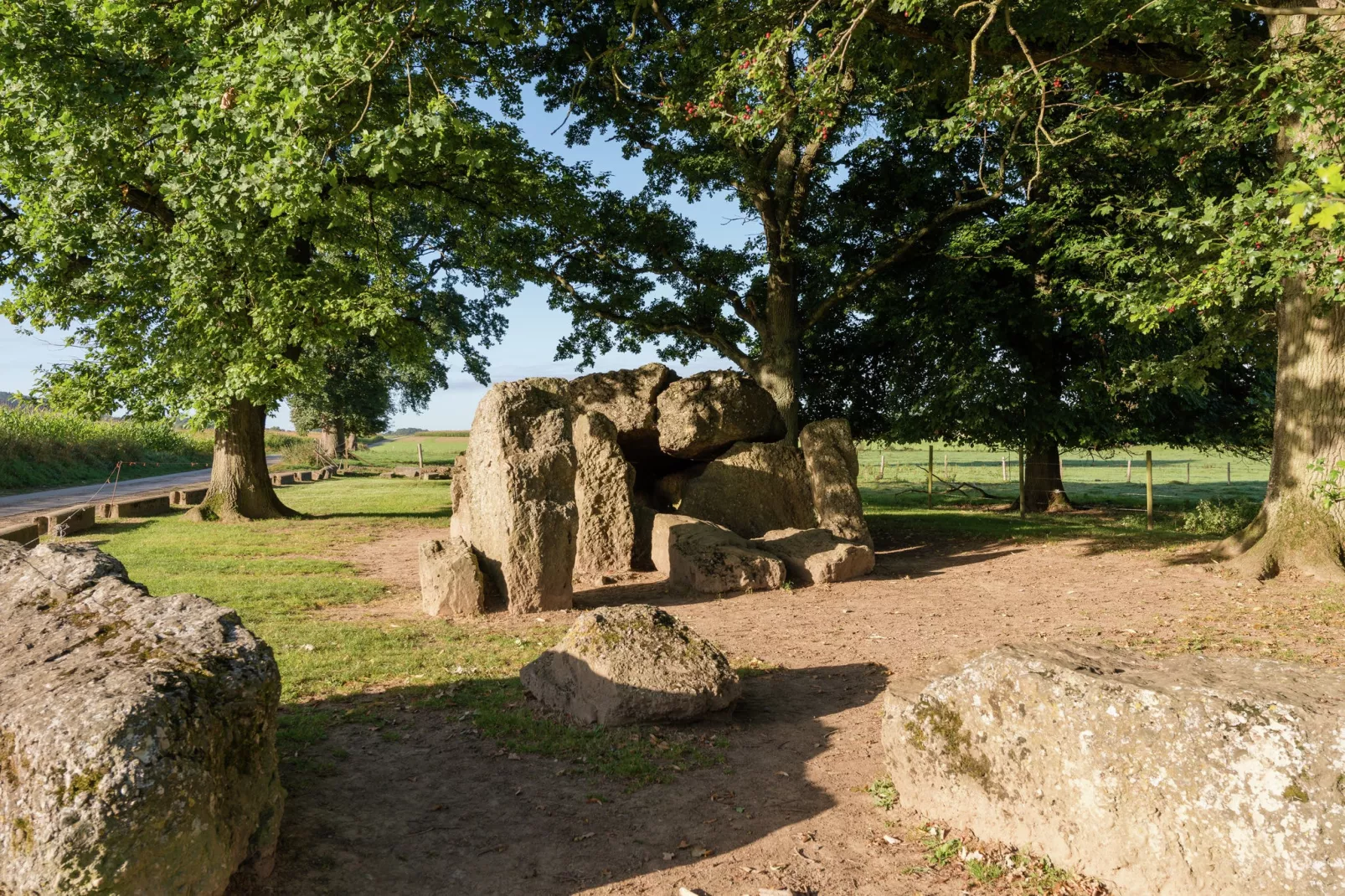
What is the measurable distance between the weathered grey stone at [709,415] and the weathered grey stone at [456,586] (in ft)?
19.3

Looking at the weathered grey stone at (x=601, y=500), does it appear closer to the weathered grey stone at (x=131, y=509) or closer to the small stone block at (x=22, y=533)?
the small stone block at (x=22, y=533)

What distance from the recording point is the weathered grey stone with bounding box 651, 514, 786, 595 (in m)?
12.5

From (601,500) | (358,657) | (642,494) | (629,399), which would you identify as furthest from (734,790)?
(642,494)

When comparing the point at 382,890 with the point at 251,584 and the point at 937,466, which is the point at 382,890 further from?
the point at 937,466

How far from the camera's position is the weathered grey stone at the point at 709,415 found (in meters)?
16.3

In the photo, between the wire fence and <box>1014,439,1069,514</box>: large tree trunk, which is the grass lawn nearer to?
<box>1014,439,1069,514</box>: large tree trunk

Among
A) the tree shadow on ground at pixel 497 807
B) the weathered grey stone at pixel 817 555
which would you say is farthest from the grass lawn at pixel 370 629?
the weathered grey stone at pixel 817 555

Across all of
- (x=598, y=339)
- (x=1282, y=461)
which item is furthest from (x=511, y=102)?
(x=1282, y=461)

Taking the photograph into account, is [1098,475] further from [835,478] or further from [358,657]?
[358,657]

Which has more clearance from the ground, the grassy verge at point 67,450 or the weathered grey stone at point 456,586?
the grassy verge at point 67,450

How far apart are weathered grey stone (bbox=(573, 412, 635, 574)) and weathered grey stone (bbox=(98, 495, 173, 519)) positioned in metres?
13.1

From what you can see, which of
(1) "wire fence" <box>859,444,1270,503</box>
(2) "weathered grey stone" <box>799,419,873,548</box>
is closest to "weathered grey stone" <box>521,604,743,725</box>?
(2) "weathered grey stone" <box>799,419,873,548</box>

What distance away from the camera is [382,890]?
15.3 feet

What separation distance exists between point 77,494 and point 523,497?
22.3 metres
